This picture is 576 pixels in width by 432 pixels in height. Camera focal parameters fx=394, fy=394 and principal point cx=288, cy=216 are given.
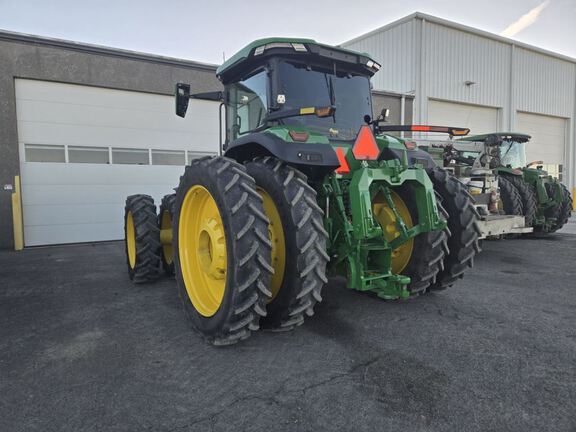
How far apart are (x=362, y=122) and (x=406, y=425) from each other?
2.90m

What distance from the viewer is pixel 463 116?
53.5ft

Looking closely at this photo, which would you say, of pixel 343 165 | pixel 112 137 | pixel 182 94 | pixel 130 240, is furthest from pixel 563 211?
pixel 112 137

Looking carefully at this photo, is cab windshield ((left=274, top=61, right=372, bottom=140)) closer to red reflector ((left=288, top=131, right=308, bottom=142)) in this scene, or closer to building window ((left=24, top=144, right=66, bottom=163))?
red reflector ((left=288, top=131, right=308, bottom=142))

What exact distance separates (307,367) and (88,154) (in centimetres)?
791

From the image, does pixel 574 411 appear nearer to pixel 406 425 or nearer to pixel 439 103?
pixel 406 425

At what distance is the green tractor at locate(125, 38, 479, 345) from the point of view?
2795 millimetres

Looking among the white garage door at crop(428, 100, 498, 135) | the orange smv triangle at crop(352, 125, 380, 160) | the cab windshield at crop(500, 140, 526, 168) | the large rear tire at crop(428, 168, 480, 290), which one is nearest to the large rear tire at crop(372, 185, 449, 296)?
the large rear tire at crop(428, 168, 480, 290)

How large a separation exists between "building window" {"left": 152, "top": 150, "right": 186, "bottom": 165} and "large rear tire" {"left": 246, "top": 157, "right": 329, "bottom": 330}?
7.05 m

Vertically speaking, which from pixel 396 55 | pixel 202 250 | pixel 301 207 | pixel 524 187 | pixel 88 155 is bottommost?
pixel 202 250

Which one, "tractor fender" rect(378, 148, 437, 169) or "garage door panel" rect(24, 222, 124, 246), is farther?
"garage door panel" rect(24, 222, 124, 246)

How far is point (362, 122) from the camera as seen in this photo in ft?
13.4

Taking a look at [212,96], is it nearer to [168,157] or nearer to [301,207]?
[301,207]

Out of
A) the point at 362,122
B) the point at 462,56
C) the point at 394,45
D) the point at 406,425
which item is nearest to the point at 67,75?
the point at 362,122

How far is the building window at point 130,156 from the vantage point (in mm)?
8992
